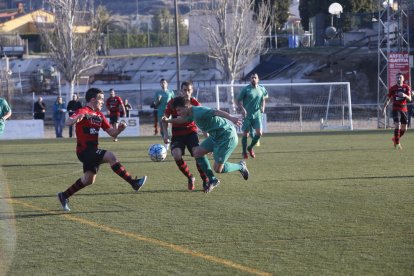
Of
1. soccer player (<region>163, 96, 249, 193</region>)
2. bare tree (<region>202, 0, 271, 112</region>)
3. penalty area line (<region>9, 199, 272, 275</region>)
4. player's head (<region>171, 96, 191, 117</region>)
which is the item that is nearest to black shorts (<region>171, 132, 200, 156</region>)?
soccer player (<region>163, 96, 249, 193</region>)

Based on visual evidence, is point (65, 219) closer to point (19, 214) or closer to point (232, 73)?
point (19, 214)

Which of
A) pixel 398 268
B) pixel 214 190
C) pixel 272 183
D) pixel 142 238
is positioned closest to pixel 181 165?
pixel 214 190

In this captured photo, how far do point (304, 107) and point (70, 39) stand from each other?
17110 mm

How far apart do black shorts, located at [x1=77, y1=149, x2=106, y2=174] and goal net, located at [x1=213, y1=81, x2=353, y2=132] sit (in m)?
19.8

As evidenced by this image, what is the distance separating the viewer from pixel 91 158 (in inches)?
410

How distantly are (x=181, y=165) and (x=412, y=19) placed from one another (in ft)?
126

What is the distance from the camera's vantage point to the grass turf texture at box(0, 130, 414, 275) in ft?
23.4

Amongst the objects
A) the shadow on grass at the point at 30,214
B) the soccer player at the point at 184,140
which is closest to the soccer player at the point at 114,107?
the soccer player at the point at 184,140

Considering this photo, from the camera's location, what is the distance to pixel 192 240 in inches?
321

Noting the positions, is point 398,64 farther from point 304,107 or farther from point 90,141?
point 90,141

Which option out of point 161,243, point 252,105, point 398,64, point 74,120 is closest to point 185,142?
point 74,120

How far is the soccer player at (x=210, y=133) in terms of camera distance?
11062 millimetres

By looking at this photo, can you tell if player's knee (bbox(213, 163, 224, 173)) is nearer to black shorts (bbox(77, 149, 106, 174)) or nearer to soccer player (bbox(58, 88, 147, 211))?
soccer player (bbox(58, 88, 147, 211))

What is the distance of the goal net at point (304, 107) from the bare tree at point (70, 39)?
Answer: 10.1 meters
